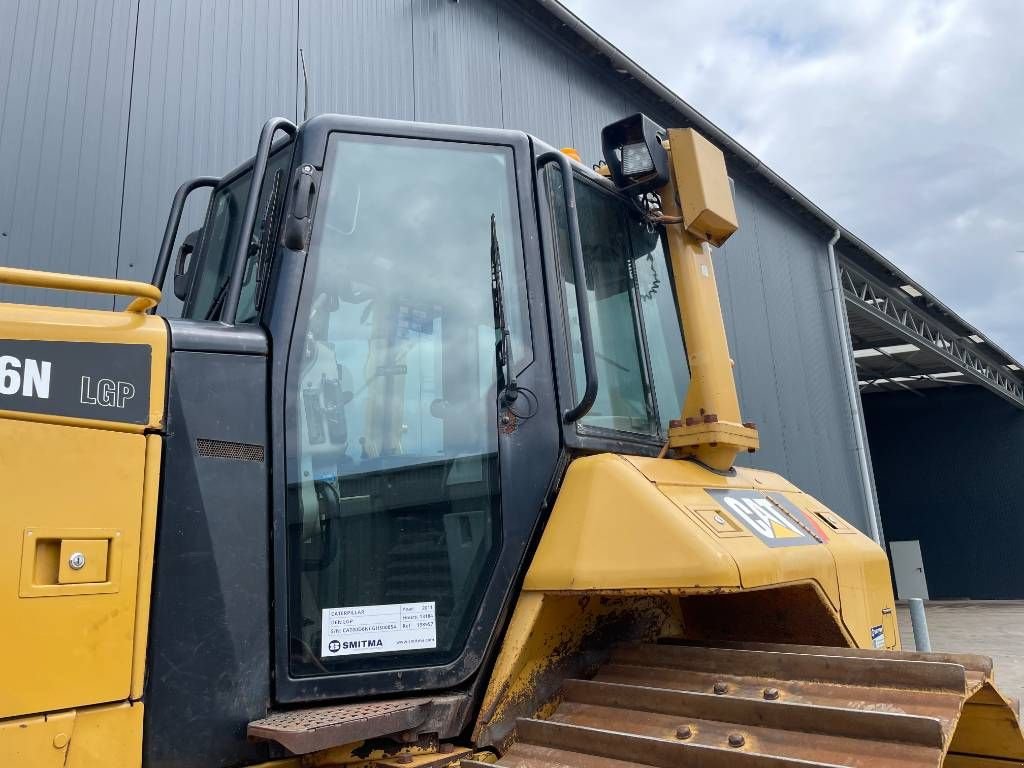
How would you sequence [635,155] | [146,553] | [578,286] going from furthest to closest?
[635,155], [578,286], [146,553]

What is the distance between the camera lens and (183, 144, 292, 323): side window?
2.54 m

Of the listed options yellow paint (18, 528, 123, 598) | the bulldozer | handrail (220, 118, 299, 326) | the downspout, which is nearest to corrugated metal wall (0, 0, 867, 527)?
the bulldozer

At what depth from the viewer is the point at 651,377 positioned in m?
3.05

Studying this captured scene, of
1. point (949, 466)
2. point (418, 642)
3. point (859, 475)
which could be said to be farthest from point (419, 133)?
point (949, 466)

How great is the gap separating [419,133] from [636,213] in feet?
3.07

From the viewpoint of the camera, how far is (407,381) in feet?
8.07

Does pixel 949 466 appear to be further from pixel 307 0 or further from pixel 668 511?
pixel 668 511

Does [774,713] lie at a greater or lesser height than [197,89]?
lesser

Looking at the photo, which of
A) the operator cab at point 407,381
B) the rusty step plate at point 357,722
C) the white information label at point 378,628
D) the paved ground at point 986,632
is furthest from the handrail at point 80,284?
the paved ground at point 986,632

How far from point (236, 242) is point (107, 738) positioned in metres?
1.59

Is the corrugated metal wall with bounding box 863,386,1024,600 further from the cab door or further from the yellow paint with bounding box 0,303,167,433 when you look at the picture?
the yellow paint with bounding box 0,303,167,433

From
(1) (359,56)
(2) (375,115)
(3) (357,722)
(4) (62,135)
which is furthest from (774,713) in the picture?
(1) (359,56)

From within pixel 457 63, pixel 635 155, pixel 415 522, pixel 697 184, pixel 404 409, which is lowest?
pixel 415 522

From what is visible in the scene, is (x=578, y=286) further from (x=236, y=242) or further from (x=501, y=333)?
(x=236, y=242)
